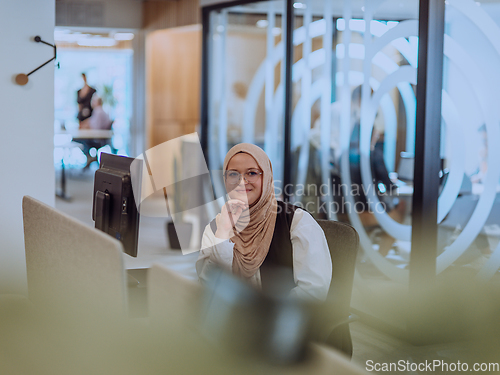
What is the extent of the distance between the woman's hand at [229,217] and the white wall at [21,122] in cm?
164

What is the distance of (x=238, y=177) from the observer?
7.49 ft

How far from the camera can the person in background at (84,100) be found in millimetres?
10703

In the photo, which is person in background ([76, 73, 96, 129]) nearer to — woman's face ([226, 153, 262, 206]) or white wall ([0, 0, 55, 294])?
white wall ([0, 0, 55, 294])

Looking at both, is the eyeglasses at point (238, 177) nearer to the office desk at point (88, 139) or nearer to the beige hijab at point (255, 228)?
the beige hijab at point (255, 228)

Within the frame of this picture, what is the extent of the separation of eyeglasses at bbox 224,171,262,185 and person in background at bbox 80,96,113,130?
339 inches

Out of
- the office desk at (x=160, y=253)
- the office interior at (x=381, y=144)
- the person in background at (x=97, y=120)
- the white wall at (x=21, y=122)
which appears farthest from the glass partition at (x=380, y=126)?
the person in background at (x=97, y=120)

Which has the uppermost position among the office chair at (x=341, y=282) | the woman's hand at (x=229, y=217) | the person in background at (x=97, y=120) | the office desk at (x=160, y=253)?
the person in background at (x=97, y=120)

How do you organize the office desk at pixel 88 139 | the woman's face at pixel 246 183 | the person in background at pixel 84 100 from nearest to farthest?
the woman's face at pixel 246 183
the office desk at pixel 88 139
the person in background at pixel 84 100

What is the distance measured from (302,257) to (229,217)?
0.33 metres

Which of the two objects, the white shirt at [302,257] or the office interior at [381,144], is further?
the office interior at [381,144]

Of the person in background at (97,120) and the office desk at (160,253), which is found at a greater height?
the person in background at (97,120)

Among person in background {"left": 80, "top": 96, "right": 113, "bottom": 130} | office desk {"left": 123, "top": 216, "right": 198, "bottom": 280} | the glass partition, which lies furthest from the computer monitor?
person in background {"left": 80, "top": 96, "right": 113, "bottom": 130}

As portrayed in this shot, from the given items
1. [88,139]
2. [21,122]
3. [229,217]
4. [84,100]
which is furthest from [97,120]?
[229,217]

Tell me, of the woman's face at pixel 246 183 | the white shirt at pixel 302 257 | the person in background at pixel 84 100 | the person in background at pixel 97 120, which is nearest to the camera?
the white shirt at pixel 302 257
